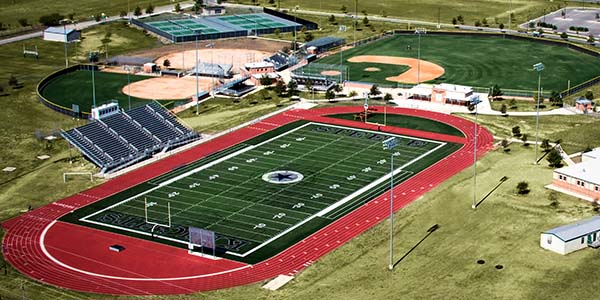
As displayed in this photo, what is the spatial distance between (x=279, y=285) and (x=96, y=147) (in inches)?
2068

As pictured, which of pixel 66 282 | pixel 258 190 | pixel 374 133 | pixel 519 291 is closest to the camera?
pixel 519 291

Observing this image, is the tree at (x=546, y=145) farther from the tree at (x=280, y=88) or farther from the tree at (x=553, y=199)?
the tree at (x=280, y=88)

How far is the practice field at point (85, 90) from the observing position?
176m

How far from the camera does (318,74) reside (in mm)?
192000

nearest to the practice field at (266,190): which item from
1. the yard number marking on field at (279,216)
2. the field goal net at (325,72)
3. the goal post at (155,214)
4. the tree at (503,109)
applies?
the goal post at (155,214)

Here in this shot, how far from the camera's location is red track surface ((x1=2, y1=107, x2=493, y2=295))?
101 metres

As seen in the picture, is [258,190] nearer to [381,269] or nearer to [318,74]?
[381,269]

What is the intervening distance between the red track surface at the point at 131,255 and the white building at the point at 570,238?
22214mm

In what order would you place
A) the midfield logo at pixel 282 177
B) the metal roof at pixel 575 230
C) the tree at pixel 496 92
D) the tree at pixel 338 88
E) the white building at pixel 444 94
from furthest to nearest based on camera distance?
1. the tree at pixel 338 88
2. the tree at pixel 496 92
3. the white building at pixel 444 94
4. the midfield logo at pixel 282 177
5. the metal roof at pixel 575 230

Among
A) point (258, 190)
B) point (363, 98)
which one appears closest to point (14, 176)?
point (258, 190)

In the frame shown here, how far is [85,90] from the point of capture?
608 ft

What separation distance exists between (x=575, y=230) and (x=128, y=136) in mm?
72339

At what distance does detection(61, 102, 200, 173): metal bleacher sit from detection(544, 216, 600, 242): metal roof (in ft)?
216

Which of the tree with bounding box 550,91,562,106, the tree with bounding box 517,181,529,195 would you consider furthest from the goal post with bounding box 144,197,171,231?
the tree with bounding box 550,91,562,106
